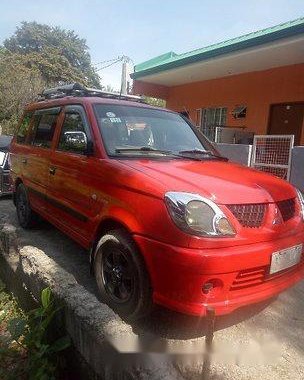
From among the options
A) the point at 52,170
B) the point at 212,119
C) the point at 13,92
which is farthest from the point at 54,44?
the point at 52,170

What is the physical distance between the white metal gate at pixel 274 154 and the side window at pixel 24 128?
4.98m

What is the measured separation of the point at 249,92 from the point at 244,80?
46cm

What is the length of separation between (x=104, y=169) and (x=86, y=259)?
152 cm

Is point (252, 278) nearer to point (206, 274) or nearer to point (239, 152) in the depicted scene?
point (206, 274)

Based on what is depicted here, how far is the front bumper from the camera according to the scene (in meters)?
2.28

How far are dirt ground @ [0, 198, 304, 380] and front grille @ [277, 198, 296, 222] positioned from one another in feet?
2.98

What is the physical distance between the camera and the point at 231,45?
9023mm

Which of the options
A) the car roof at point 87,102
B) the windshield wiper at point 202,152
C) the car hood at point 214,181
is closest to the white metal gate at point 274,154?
the windshield wiper at point 202,152

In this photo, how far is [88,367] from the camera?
250cm

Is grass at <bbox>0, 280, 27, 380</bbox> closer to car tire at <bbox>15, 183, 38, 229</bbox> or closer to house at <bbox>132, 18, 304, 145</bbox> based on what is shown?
car tire at <bbox>15, 183, 38, 229</bbox>

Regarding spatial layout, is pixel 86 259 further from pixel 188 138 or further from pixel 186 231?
pixel 186 231

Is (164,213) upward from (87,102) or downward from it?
downward

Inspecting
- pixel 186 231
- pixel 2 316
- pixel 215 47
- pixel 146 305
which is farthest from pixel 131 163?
pixel 215 47

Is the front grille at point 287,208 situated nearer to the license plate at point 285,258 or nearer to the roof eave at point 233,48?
the license plate at point 285,258
